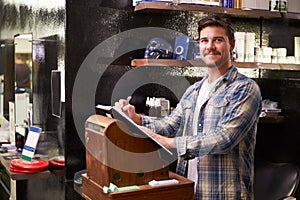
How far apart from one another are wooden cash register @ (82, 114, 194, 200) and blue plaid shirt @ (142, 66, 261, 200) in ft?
0.73

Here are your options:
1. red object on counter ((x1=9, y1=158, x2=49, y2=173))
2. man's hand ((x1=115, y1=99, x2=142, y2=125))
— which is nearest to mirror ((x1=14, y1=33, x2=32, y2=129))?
red object on counter ((x1=9, y1=158, x2=49, y2=173))

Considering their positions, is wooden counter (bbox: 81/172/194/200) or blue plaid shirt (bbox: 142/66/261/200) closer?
wooden counter (bbox: 81/172/194/200)

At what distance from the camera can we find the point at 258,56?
11.2ft

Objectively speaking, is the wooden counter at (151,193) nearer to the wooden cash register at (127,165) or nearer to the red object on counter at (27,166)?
the wooden cash register at (127,165)

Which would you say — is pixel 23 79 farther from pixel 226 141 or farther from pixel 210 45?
pixel 226 141

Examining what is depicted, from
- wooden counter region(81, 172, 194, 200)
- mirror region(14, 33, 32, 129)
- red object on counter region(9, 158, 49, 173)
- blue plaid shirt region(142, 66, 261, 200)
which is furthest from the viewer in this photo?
mirror region(14, 33, 32, 129)

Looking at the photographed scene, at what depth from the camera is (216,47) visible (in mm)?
2434

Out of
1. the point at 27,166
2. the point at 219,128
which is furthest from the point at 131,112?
the point at 27,166

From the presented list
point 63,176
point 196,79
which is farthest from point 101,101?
point 196,79

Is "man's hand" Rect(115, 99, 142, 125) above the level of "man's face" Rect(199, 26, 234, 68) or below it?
below

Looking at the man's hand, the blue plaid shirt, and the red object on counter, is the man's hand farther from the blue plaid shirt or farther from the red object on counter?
the red object on counter

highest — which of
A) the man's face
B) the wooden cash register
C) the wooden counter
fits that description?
the man's face

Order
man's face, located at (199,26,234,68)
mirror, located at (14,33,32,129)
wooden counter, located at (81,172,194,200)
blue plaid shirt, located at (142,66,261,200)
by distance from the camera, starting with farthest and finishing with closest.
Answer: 1. mirror, located at (14,33,32,129)
2. man's face, located at (199,26,234,68)
3. blue plaid shirt, located at (142,66,261,200)
4. wooden counter, located at (81,172,194,200)

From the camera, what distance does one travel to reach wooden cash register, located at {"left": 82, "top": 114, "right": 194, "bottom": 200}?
1.93 meters
